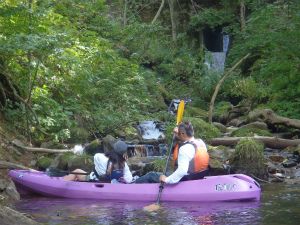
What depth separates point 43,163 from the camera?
7012 millimetres

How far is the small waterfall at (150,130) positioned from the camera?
37.6ft

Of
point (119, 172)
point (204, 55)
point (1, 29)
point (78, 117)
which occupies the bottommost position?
point (119, 172)

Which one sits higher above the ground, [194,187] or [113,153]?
[113,153]

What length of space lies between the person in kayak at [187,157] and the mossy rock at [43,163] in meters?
2.90

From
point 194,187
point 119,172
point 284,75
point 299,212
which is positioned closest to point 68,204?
point 119,172

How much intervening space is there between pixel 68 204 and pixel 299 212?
3.04 metres

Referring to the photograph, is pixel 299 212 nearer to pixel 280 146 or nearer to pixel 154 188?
pixel 154 188

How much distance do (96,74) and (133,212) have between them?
186 inches

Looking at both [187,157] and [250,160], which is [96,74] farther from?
[187,157]

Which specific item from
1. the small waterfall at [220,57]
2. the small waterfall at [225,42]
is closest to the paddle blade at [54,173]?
the small waterfall at [220,57]

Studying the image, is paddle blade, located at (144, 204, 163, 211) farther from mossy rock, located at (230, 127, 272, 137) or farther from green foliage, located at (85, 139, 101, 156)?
mossy rock, located at (230, 127, 272, 137)

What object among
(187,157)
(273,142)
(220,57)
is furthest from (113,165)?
(220,57)

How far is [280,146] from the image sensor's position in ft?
28.2

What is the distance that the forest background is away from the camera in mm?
6419
